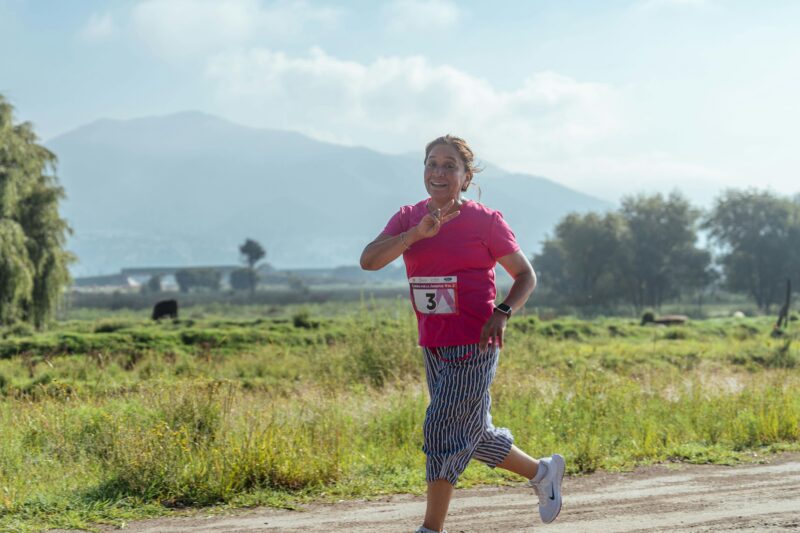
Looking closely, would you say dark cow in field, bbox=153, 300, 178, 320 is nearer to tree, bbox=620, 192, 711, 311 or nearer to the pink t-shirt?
the pink t-shirt

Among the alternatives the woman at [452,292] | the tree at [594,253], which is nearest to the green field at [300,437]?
the woman at [452,292]

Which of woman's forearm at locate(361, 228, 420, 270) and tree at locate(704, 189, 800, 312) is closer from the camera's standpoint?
woman's forearm at locate(361, 228, 420, 270)

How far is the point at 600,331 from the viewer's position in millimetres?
31516

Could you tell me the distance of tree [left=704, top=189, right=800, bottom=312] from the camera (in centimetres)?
7688

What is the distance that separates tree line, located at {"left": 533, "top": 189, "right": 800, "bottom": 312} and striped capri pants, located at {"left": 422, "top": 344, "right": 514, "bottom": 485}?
2877 inches

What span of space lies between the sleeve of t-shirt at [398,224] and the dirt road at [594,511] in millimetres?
1873

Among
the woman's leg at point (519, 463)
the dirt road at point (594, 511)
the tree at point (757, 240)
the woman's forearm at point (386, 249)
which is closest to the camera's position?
the woman's forearm at point (386, 249)

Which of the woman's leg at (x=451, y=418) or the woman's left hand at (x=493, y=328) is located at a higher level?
the woman's left hand at (x=493, y=328)

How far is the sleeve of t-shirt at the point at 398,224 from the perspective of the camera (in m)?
4.63

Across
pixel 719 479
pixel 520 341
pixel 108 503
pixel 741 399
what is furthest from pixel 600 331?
pixel 108 503

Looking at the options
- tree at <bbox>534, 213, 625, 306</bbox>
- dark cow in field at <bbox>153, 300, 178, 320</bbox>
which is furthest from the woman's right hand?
tree at <bbox>534, 213, 625, 306</bbox>

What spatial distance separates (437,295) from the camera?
4.54 metres

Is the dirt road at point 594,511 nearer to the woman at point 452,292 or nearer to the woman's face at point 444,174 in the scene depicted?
the woman at point 452,292

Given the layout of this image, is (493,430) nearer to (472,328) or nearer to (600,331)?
(472,328)
